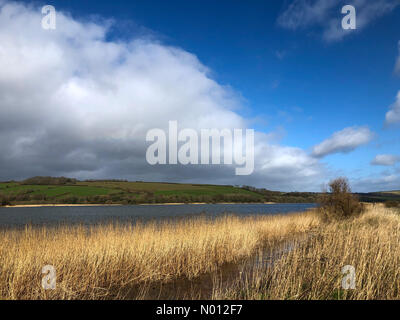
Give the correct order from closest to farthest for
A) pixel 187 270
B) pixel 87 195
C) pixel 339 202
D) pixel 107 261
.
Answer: pixel 107 261 → pixel 187 270 → pixel 339 202 → pixel 87 195

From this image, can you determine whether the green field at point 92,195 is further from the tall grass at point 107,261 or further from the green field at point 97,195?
the tall grass at point 107,261

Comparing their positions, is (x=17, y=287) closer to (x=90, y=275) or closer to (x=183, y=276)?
(x=90, y=275)

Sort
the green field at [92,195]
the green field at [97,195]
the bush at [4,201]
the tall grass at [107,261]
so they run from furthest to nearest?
the green field at [97,195] < the green field at [92,195] < the bush at [4,201] < the tall grass at [107,261]

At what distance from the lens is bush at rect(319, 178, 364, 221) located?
17875 millimetres

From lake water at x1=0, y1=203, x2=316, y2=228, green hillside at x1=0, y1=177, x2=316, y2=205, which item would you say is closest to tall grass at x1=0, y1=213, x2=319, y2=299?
lake water at x1=0, y1=203, x2=316, y2=228

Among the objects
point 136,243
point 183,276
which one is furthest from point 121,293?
point 136,243

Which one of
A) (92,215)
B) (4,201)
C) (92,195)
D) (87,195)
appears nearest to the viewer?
(92,215)

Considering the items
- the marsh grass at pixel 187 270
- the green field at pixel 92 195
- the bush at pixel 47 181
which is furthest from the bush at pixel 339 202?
the bush at pixel 47 181

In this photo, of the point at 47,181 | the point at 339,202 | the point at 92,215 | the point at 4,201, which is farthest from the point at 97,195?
the point at 339,202

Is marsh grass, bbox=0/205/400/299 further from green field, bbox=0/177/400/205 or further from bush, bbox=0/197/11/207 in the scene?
bush, bbox=0/197/11/207

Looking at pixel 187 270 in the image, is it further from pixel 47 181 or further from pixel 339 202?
pixel 47 181

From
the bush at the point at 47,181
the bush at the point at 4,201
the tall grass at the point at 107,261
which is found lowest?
the bush at the point at 4,201

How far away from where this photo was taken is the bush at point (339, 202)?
1788 centimetres

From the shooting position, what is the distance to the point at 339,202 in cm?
1798
